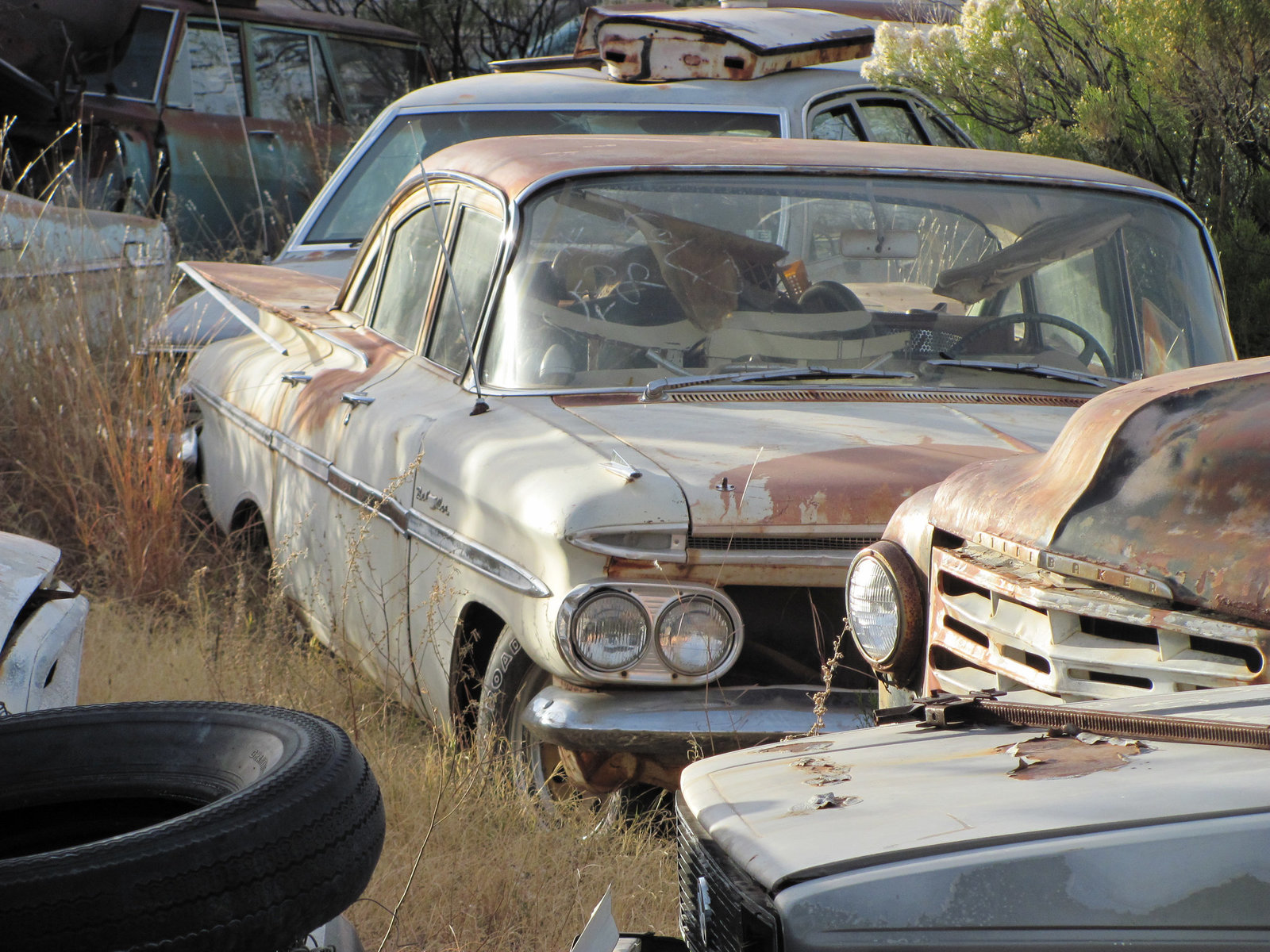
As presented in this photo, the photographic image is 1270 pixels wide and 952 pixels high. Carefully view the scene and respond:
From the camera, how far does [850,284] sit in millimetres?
3781

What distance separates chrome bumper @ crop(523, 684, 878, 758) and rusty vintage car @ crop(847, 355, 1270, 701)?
0.61 metres

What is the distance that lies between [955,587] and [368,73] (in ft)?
32.1

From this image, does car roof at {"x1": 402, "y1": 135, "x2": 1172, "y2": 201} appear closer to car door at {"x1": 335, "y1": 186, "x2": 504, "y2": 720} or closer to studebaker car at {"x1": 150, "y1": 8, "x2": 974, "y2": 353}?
car door at {"x1": 335, "y1": 186, "x2": 504, "y2": 720}

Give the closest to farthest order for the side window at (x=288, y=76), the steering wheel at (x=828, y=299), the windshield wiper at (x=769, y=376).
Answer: the windshield wiper at (x=769, y=376), the steering wheel at (x=828, y=299), the side window at (x=288, y=76)

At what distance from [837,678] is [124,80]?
28.1 ft

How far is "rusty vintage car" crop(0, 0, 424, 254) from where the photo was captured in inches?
372

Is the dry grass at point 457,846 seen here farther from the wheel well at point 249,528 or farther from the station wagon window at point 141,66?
the station wagon window at point 141,66

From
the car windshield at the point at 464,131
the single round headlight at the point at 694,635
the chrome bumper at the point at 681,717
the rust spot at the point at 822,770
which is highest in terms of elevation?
the car windshield at the point at 464,131

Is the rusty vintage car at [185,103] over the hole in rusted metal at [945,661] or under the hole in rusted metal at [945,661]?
over

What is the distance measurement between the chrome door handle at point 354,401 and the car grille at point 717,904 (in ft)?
7.73

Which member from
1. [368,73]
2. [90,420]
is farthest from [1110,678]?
[368,73]

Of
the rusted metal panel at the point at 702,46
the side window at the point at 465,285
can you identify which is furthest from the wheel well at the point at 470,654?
the rusted metal panel at the point at 702,46

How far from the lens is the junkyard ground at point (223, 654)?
9.30 ft

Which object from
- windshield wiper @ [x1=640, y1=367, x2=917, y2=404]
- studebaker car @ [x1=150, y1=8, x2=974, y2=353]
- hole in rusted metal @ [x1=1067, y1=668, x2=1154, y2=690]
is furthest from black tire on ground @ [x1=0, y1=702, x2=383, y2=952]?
studebaker car @ [x1=150, y1=8, x2=974, y2=353]
